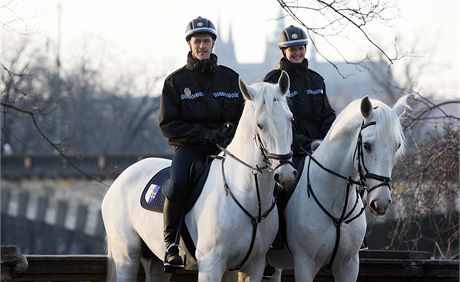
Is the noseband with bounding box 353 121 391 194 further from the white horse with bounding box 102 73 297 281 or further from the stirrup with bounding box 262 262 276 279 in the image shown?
the stirrup with bounding box 262 262 276 279

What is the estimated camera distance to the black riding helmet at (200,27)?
1344 centimetres

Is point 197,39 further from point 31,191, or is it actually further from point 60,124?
point 31,191

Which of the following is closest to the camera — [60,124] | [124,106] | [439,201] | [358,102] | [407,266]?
[358,102]

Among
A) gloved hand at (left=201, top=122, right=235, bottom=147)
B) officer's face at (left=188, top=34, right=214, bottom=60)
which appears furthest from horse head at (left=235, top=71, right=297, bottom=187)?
officer's face at (left=188, top=34, right=214, bottom=60)

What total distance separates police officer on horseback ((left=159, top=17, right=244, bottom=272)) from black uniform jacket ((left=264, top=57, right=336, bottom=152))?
0.72m

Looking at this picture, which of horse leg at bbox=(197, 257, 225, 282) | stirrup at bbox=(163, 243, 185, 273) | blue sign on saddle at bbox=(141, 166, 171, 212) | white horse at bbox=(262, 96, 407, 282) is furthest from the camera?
blue sign on saddle at bbox=(141, 166, 171, 212)

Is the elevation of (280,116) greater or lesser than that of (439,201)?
greater

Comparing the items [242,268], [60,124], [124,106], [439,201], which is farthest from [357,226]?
[124,106]

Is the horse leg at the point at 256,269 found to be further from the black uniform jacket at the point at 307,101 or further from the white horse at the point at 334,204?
the black uniform jacket at the point at 307,101

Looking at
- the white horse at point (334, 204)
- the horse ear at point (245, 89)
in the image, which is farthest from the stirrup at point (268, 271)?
the horse ear at point (245, 89)

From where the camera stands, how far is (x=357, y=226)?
13227 millimetres

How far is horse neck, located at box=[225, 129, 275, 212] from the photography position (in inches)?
495

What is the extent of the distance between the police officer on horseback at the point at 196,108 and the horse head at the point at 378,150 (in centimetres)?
142

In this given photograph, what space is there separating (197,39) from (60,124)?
6114 cm
